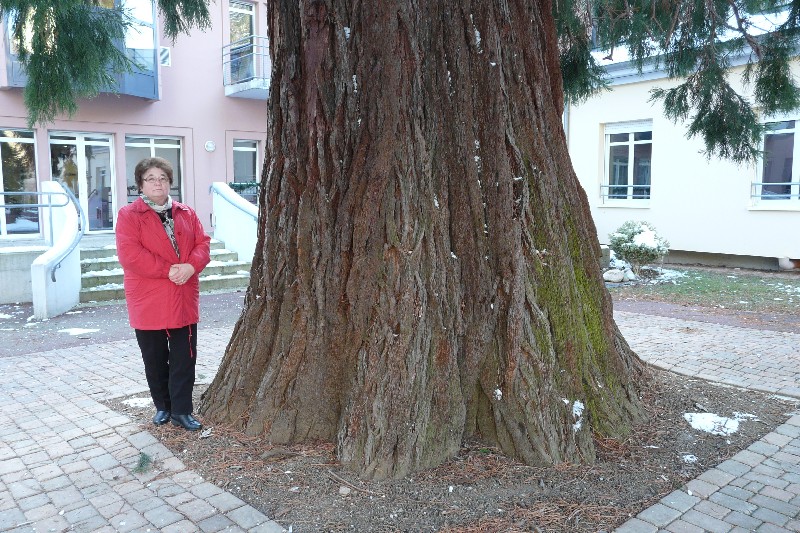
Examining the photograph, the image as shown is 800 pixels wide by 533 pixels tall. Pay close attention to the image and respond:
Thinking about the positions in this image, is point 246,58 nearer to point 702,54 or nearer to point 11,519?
point 702,54

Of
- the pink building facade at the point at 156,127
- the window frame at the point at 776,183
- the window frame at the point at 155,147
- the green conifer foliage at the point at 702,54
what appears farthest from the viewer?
the window frame at the point at 155,147

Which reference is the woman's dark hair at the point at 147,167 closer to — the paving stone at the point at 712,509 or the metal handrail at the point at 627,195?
the paving stone at the point at 712,509

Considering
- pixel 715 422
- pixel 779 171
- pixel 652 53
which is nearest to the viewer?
pixel 715 422

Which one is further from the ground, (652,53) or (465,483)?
(652,53)

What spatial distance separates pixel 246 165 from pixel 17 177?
236 inches

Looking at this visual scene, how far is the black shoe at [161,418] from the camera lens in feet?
14.4

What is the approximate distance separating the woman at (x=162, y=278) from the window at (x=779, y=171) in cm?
1319

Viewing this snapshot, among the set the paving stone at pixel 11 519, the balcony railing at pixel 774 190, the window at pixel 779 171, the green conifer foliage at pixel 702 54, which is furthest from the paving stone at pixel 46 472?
the balcony railing at pixel 774 190

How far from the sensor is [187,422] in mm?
4270

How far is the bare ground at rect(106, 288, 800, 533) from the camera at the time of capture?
10.3 feet

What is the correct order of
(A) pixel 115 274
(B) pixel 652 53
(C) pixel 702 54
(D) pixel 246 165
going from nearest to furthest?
(C) pixel 702 54
(B) pixel 652 53
(A) pixel 115 274
(D) pixel 246 165

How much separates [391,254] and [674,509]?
6.47 feet

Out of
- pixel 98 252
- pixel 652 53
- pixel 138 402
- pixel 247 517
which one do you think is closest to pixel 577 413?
pixel 247 517

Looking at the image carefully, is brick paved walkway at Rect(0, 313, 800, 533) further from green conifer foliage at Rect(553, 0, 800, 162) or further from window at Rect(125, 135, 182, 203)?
window at Rect(125, 135, 182, 203)
